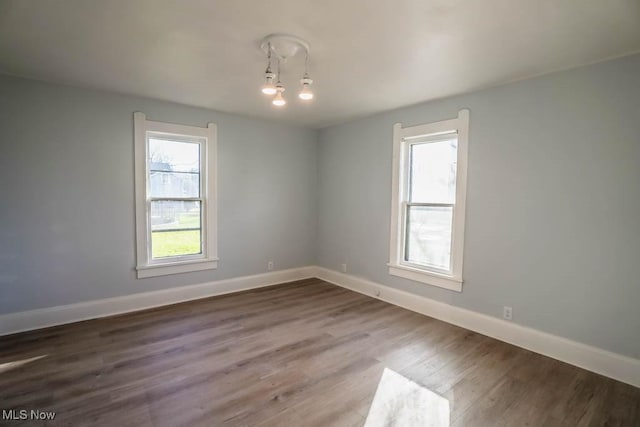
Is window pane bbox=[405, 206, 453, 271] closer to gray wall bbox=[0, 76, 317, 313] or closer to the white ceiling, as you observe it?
the white ceiling

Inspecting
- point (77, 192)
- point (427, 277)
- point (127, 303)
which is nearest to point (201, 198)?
point (77, 192)

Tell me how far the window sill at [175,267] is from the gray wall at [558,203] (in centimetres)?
283

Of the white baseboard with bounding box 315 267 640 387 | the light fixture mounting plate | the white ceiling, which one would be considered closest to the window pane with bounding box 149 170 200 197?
the white ceiling

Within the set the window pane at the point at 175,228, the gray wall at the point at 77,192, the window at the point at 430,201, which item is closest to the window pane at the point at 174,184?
the window pane at the point at 175,228

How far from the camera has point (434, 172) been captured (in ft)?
12.4

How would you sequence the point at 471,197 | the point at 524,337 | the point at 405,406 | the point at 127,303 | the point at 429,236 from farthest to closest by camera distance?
the point at 429,236
the point at 127,303
the point at 471,197
the point at 524,337
the point at 405,406

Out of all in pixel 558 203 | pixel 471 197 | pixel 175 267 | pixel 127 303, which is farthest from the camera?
pixel 175 267

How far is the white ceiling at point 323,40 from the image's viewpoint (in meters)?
1.90

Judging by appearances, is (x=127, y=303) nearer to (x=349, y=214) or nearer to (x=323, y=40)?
(x=349, y=214)

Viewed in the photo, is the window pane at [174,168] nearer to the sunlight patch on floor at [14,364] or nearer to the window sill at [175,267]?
the window sill at [175,267]

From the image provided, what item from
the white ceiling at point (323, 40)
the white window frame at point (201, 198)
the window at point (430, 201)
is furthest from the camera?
the white window frame at point (201, 198)

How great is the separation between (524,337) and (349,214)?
2649mm

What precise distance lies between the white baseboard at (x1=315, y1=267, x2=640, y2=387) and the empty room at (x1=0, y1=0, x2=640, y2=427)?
19 mm

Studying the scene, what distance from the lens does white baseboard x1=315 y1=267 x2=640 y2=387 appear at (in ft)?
7.98
